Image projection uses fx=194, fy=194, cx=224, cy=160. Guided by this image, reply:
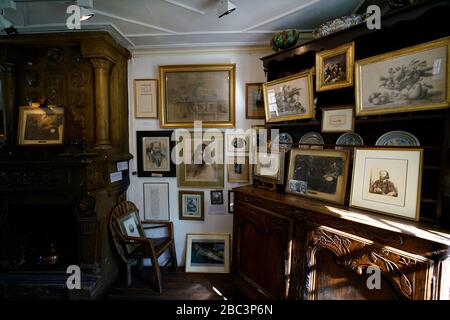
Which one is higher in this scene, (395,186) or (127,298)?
(395,186)

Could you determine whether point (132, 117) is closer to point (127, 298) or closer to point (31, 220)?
point (31, 220)

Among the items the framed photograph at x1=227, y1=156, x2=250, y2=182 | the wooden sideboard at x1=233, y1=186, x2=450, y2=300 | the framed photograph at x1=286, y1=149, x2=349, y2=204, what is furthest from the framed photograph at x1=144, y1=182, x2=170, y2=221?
the framed photograph at x1=286, y1=149, x2=349, y2=204

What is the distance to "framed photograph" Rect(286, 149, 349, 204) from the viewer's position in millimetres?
1491

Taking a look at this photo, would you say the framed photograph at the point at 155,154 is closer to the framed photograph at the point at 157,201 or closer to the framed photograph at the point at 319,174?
the framed photograph at the point at 157,201

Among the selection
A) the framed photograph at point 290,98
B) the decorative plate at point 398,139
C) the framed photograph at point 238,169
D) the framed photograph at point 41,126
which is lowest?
the framed photograph at point 238,169

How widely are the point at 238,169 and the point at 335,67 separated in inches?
55.8

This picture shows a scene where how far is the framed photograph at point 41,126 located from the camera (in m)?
2.06

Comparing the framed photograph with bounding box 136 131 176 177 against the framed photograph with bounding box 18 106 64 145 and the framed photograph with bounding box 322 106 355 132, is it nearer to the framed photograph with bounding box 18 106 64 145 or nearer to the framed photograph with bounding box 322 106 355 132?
the framed photograph with bounding box 18 106 64 145

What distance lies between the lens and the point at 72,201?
6.36 ft

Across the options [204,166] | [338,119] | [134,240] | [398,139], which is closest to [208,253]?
[134,240]

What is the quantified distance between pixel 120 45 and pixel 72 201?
179cm

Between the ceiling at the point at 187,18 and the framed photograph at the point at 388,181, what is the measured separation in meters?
1.29

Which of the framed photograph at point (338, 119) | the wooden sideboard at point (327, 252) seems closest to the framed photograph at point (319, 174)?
the wooden sideboard at point (327, 252)
